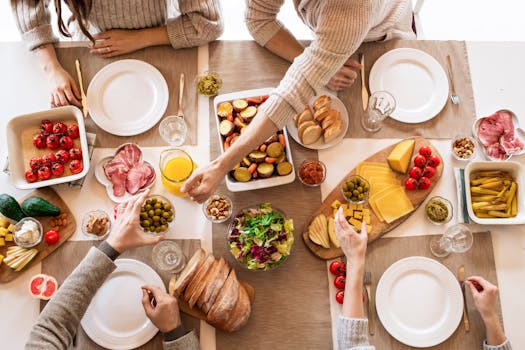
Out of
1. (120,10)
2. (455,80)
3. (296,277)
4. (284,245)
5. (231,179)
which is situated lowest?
(296,277)

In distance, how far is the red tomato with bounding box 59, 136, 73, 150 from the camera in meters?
1.69

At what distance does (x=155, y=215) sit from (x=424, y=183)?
107 centimetres

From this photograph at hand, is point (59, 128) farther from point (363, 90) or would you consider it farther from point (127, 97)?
point (363, 90)

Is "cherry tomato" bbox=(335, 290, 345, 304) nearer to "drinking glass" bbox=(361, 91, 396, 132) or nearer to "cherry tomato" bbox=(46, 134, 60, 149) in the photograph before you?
"drinking glass" bbox=(361, 91, 396, 132)

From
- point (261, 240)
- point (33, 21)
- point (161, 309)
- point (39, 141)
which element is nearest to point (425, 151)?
point (261, 240)

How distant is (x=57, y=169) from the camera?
5.45ft

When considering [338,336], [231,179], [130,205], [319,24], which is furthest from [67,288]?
[319,24]

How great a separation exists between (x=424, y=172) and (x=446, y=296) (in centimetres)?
49

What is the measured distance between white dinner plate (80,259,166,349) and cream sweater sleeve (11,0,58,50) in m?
0.98

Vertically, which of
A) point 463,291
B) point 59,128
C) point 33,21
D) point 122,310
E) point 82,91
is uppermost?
point 33,21

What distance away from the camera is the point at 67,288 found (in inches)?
58.8

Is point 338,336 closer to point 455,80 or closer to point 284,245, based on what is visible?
point 284,245

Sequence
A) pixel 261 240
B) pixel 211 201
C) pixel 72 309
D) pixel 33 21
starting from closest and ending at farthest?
pixel 72 309 → pixel 261 240 → pixel 211 201 → pixel 33 21

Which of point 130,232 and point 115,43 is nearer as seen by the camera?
point 130,232
